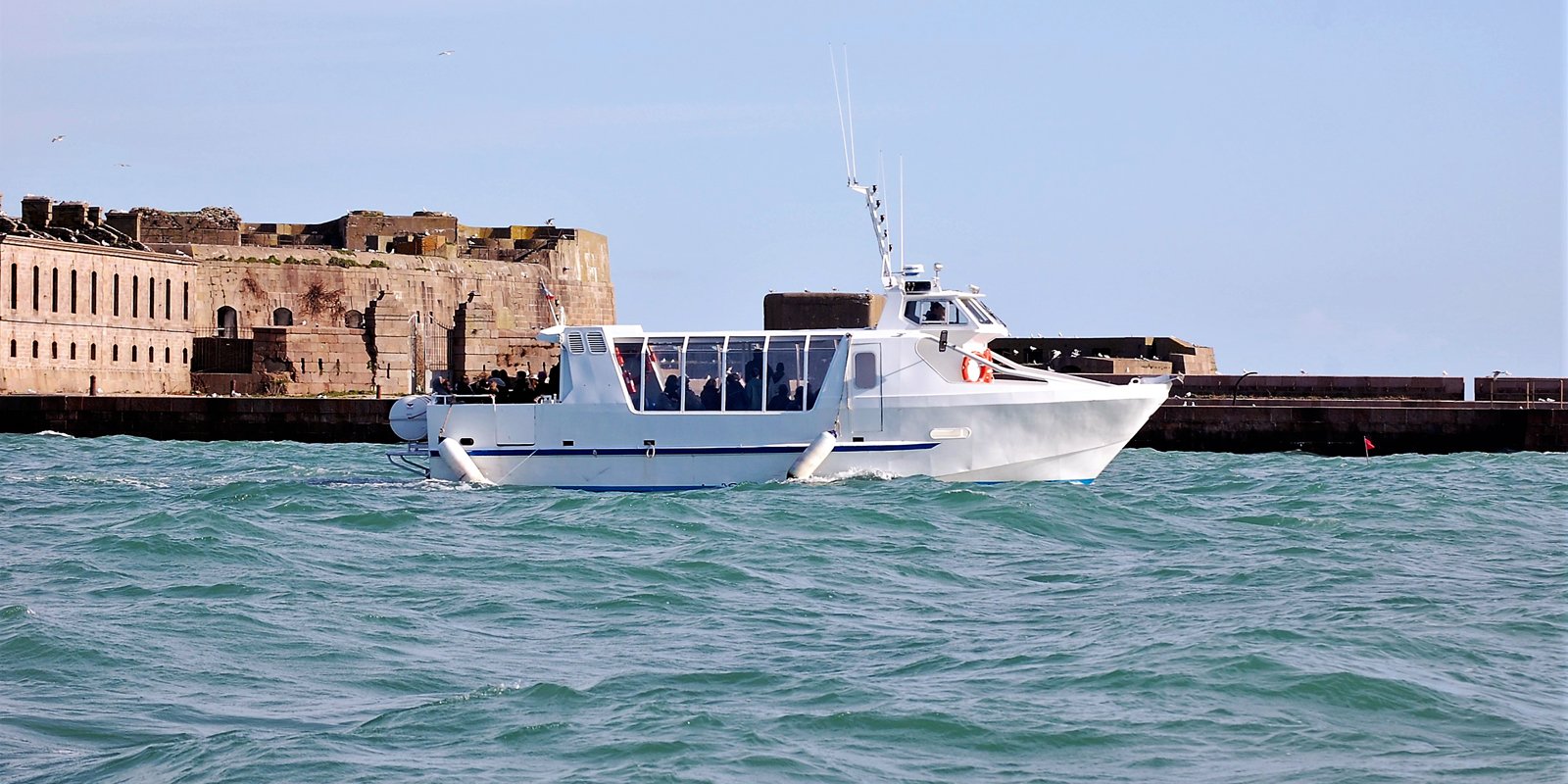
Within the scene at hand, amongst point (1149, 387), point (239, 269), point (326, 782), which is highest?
point (239, 269)

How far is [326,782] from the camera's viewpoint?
892 centimetres

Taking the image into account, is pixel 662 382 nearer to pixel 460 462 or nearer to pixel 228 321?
pixel 460 462

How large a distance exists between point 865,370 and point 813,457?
126cm

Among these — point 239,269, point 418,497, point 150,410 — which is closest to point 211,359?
point 239,269

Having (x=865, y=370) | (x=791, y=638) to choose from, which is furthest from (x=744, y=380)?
(x=791, y=638)

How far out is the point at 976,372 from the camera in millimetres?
22859

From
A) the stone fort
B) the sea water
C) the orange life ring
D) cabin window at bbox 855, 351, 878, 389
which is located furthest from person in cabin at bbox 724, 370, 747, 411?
the stone fort

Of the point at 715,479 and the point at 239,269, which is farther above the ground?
the point at 239,269

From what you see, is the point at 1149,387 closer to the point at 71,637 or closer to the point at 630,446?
the point at 630,446

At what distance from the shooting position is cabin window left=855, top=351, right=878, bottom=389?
2256 cm

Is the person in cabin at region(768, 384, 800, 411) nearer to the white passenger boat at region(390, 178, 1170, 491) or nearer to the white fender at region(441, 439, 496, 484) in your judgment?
the white passenger boat at region(390, 178, 1170, 491)

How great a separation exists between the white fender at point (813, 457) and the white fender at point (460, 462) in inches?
163

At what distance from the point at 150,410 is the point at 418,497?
20.3 metres

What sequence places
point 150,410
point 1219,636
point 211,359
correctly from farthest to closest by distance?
point 211,359 → point 150,410 → point 1219,636
